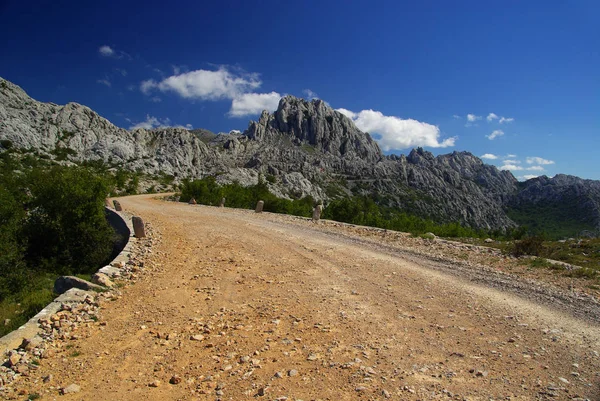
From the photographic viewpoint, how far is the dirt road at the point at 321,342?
4.70 meters

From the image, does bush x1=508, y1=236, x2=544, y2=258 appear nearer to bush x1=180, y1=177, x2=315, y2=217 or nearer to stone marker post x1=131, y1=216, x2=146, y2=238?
stone marker post x1=131, y1=216, x2=146, y2=238

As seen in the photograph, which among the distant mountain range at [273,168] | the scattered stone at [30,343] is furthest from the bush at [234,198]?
the distant mountain range at [273,168]

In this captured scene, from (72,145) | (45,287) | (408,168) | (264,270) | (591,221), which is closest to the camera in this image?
(264,270)

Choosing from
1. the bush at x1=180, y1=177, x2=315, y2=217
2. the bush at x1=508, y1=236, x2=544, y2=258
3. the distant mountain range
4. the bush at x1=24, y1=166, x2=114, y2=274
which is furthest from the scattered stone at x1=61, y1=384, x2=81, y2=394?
the distant mountain range

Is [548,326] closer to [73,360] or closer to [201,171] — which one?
[73,360]

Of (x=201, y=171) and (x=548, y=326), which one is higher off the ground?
(x=201, y=171)

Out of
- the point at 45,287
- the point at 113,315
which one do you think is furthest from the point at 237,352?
the point at 45,287

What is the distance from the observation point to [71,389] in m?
4.72

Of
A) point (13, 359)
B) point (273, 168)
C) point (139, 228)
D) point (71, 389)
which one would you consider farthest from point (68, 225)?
point (273, 168)

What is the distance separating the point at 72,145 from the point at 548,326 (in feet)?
385

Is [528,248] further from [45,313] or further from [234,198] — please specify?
[234,198]

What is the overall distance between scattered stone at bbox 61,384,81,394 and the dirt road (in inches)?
2.8

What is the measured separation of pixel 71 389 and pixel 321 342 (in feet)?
12.8

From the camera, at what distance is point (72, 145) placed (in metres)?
96.8
